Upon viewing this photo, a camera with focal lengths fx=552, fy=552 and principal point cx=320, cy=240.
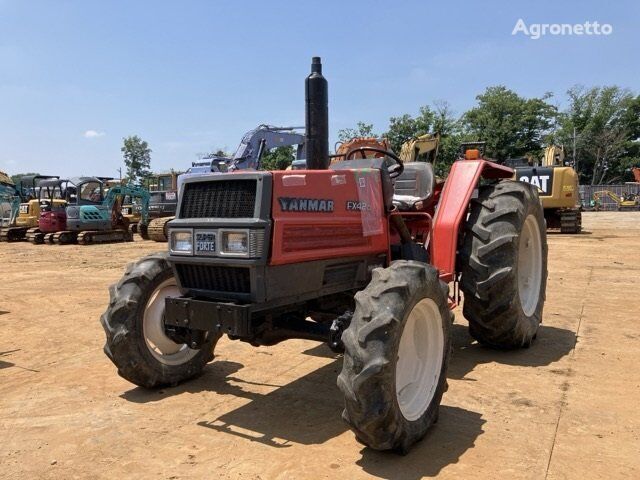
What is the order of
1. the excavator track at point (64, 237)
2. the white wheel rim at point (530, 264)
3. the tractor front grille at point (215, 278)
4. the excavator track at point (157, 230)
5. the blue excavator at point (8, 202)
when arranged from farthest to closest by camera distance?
the blue excavator at point (8, 202) < the excavator track at point (64, 237) < the excavator track at point (157, 230) < the white wheel rim at point (530, 264) < the tractor front grille at point (215, 278)

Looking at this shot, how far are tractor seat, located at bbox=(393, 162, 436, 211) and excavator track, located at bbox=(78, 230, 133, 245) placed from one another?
16.9 meters

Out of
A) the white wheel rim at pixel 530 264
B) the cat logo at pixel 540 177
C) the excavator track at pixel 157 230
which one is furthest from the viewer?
the excavator track at pixel 157 230

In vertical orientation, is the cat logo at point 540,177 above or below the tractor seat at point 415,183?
above

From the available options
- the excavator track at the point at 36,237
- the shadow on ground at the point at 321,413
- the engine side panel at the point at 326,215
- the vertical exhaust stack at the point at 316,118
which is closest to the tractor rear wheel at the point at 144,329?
the shadow on ground at the point at 321,413

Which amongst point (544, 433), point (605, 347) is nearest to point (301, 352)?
point (544, 433)

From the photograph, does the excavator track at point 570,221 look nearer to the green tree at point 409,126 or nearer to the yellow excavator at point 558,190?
the yellow excavator at point 558,190

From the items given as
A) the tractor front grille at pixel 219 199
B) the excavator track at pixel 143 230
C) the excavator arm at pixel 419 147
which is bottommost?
the excavator track at pixel 143 230

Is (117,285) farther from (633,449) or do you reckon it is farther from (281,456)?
(633,449)

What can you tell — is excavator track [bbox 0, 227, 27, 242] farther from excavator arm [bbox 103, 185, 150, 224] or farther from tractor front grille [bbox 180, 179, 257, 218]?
tractor front grille [bbox 180, 179, 257, 218]

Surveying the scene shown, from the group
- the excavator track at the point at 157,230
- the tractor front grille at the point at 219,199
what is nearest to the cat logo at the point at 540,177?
the excavator track at the point at 157,230

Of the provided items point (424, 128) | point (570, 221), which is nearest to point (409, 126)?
point (424, 128)

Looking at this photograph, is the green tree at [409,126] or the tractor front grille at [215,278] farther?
the green tree at [409,126]

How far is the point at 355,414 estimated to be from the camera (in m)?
2.89

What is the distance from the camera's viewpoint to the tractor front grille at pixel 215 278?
10.9ft
